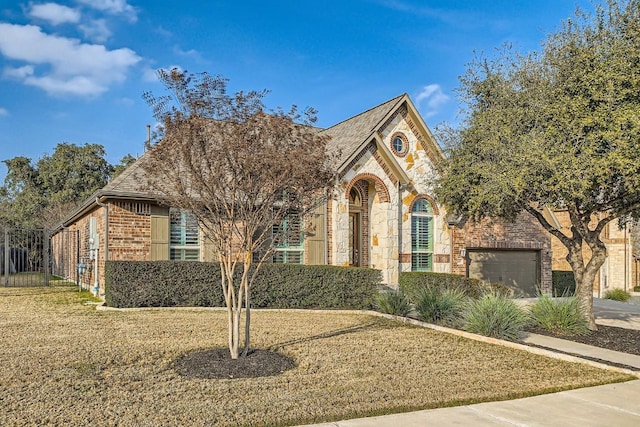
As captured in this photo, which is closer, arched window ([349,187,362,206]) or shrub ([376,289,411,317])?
shrub ([376,289,411,317])

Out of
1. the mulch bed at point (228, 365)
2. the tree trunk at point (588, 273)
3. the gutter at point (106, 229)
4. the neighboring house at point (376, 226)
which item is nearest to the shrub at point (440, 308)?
the tree trunk at point (588, 273)

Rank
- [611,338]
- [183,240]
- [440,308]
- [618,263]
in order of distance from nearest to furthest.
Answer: [611,338]
[440,308]
[183,240]
[618,263]

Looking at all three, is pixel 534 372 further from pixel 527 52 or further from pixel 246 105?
pixel 527 52

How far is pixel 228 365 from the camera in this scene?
21.4ft

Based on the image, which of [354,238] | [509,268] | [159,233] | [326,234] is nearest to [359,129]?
[354,238]

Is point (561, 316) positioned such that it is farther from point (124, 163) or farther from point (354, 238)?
point (124, 163)

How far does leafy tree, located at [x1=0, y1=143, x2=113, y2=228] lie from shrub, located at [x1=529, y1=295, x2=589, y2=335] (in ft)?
109

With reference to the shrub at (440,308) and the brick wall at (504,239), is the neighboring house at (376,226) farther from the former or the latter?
the shrub at (440,308)

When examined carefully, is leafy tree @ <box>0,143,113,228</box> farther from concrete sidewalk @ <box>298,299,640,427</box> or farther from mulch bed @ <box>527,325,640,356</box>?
concrete sidewalk @ <box>298,299,640,427</box>

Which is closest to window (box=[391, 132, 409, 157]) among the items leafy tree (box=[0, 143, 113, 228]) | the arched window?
the arched window

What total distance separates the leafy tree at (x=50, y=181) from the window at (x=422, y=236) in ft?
88.6

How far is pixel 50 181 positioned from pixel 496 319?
36.2 meters

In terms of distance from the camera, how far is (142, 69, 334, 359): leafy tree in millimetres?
6355

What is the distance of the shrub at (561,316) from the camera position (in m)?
9.62
